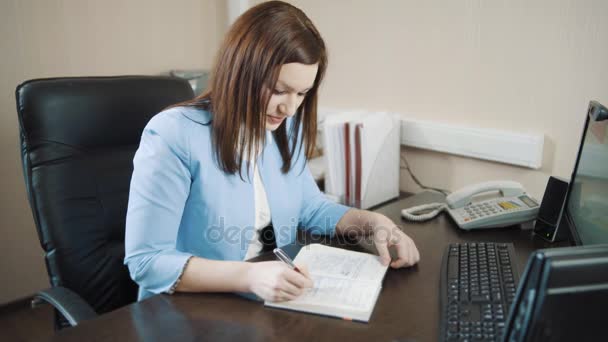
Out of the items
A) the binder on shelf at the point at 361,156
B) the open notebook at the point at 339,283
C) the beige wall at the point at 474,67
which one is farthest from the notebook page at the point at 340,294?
the beige wall at the point at 474,67

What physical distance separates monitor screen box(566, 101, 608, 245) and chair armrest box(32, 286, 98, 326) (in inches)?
39.7

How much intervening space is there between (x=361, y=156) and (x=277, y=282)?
0.82m

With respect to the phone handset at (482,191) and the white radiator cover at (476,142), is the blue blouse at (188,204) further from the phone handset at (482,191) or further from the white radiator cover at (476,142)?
the white radiator cover at (476,142)

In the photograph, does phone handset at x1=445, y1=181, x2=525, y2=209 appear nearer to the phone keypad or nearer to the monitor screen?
the phone keypad

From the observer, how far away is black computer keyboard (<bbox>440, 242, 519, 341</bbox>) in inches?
33.4

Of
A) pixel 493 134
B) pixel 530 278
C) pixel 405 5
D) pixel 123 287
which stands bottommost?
pixel 123 287

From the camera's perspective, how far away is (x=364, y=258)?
115cm

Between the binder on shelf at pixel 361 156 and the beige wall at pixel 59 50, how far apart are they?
101cm

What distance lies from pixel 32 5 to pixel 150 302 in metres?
1.52

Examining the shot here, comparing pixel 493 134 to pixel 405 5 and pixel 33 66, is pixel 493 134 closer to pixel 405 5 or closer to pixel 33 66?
pixel 405 5

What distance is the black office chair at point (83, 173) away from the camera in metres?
1.20

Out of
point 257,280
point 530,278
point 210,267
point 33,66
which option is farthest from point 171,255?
point 33,66

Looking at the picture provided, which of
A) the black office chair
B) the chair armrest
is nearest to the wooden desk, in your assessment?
the chair armrest

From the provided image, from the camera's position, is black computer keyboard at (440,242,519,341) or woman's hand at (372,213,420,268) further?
woman's hand at (372,213,420,268)
